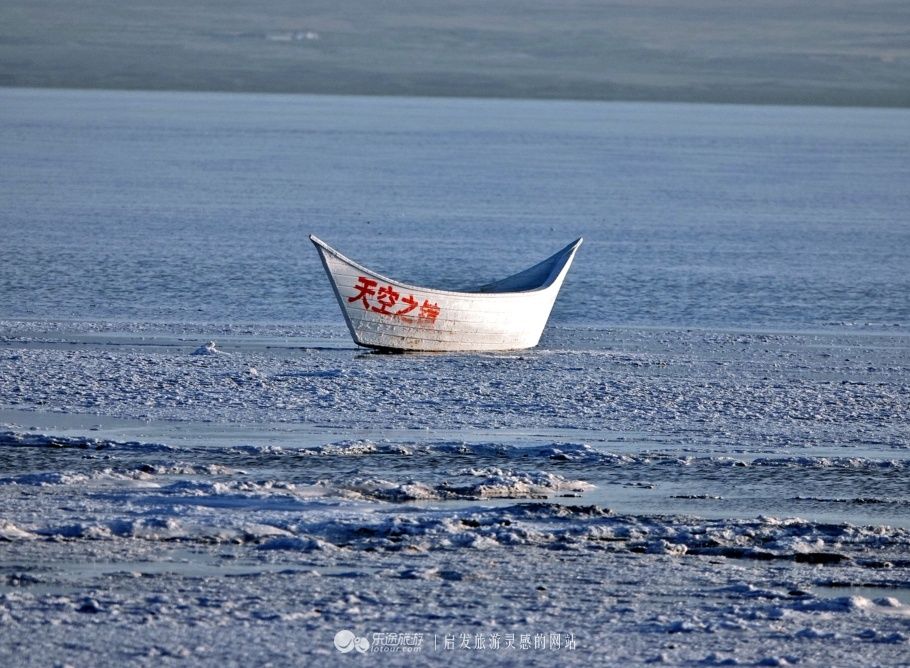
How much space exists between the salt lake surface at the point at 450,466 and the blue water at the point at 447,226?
0.81 feet

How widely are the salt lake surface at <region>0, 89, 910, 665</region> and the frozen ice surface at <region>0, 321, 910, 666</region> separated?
0.03 metres

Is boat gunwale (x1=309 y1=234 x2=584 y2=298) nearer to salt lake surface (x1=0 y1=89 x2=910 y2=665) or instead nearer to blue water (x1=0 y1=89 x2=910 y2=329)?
salt lake surface (x1=0 y1=89 x2=910 y2=665)

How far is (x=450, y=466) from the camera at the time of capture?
38.5 feet

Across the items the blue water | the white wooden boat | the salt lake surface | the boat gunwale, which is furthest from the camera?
the blue water

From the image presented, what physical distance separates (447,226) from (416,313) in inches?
843

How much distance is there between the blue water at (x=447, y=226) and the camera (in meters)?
24.9

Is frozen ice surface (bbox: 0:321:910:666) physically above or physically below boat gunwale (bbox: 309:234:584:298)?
below

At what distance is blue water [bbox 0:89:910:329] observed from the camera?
24.9m

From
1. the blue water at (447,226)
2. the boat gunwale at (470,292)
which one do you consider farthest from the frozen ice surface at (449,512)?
the blue water at (447,226)

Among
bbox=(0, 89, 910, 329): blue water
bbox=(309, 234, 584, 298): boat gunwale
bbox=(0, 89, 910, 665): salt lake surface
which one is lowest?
bbox=(0, 89, 910, 329): blue water

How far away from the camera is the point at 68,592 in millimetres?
8203

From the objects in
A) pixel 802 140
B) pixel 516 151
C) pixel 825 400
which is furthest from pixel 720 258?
pixel 802 140

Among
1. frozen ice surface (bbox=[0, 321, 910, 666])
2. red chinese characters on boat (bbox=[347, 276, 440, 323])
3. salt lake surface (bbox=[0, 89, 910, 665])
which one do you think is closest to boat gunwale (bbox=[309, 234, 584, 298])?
red chinese characters on boat (bbox=[347, 276, 440, 323])

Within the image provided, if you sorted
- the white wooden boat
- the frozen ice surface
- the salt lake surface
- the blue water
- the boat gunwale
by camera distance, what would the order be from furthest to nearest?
the blue water < the white wooden boat < the boat gunwale < the salt lake surface < the frozen ice surface
